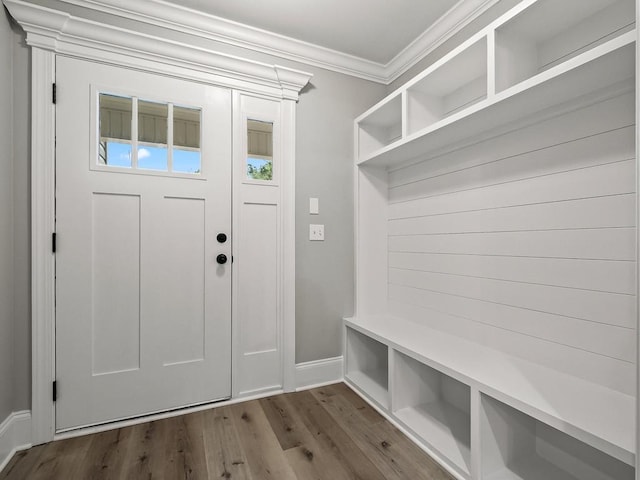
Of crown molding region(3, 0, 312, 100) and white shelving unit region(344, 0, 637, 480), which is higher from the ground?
crown molding region(3, 0, 312, 100)

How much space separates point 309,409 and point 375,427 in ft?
1.34

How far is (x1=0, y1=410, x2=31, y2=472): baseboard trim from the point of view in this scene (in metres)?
1.49

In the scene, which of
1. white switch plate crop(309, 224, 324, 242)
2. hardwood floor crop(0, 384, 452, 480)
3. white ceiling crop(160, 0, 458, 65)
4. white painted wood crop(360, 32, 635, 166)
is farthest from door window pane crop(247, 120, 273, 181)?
hardwood floor crop(0, 384, 452, 480)

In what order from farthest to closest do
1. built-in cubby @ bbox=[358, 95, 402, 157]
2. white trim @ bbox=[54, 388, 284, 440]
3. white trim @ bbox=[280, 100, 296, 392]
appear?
built-in cubby @ bbox=[358, 95, 402, 157] < white trim @ bbox=[280, 100, 296, 392] < white trim @ bbox=[54, 388, 284, 440]

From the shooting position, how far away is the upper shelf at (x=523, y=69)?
113 cm

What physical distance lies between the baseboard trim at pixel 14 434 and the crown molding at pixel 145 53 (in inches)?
71.6

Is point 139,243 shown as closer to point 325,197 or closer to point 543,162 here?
point 325,197

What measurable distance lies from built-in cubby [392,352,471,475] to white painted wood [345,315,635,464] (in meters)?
0.20

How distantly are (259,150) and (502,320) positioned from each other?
1.72 metres

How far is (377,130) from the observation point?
246 centimetres

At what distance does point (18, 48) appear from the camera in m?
1.60

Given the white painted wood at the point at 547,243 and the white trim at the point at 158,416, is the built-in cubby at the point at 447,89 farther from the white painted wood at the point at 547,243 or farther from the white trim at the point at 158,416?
the white trim at the point at 158,416

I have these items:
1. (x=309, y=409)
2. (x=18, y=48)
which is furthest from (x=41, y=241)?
(x=309, y=409)

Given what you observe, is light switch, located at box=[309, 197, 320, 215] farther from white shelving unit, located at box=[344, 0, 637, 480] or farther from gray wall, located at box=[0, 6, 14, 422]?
gray wall, located at box=[0, 6, 14, 422]
